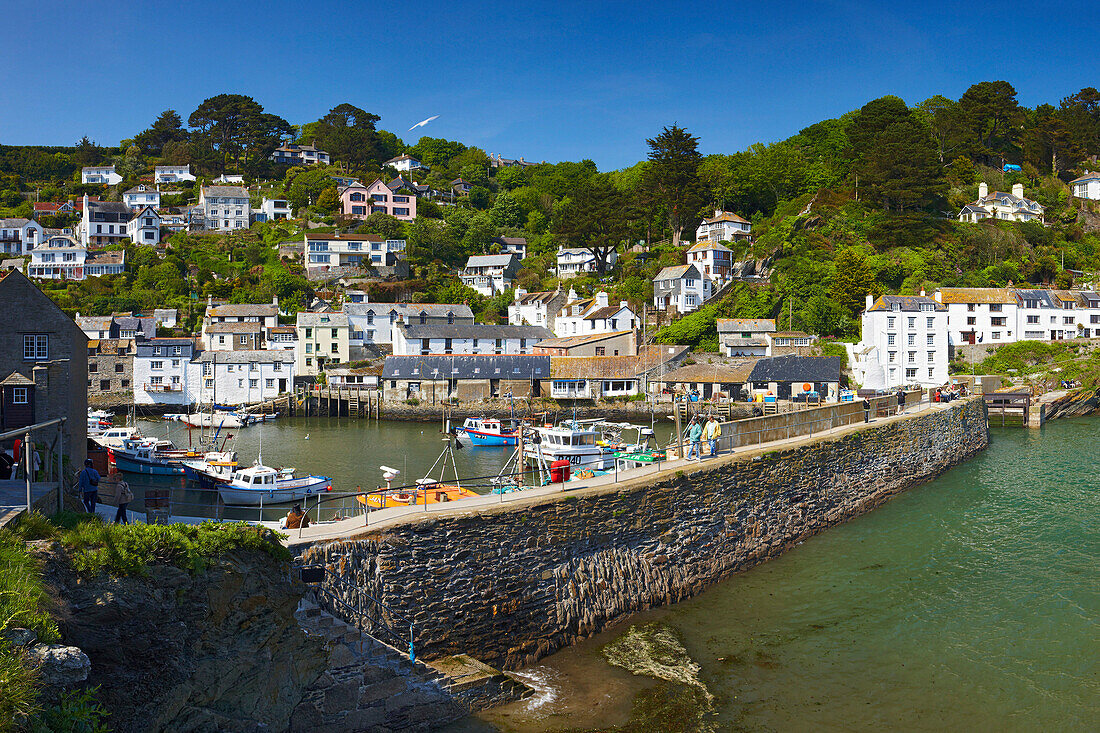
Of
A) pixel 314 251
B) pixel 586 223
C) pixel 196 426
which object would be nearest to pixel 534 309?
pixel 586 223

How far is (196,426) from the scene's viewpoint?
1996 inches

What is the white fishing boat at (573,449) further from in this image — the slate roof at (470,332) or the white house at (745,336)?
the slate roof at (470,332)

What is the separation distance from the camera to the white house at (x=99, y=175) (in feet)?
375

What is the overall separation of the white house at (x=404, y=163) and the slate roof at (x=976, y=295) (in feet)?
298

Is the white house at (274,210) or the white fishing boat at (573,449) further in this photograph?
the white house at (274,210)

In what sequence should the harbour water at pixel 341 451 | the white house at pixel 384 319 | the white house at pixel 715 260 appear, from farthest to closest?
the white house at pixel 715 260, the white house at pixel 384 319, the harbour water at pixel 341 451

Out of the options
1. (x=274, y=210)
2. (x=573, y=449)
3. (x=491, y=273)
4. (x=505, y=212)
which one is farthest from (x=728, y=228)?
(x=274, y=210)

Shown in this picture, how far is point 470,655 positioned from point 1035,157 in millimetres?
105711

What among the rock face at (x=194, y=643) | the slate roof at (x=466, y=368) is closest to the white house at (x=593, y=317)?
the slate roof at (x=466, y=368)

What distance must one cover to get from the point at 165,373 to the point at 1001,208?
84250 mm

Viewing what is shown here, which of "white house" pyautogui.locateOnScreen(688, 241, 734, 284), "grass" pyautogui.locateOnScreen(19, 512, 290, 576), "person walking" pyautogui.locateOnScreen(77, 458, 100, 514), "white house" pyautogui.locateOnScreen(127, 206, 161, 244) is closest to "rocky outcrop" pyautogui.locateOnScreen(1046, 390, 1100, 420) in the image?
"white house" pyautogui.locateOnScreen(688, 241, 734, 284)

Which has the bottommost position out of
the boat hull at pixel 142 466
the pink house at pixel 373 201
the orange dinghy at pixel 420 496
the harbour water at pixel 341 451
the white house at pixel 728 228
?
the harbour water at pixel 341 451

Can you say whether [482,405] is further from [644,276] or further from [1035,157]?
[1035,157]

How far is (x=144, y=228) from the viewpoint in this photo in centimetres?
9262
